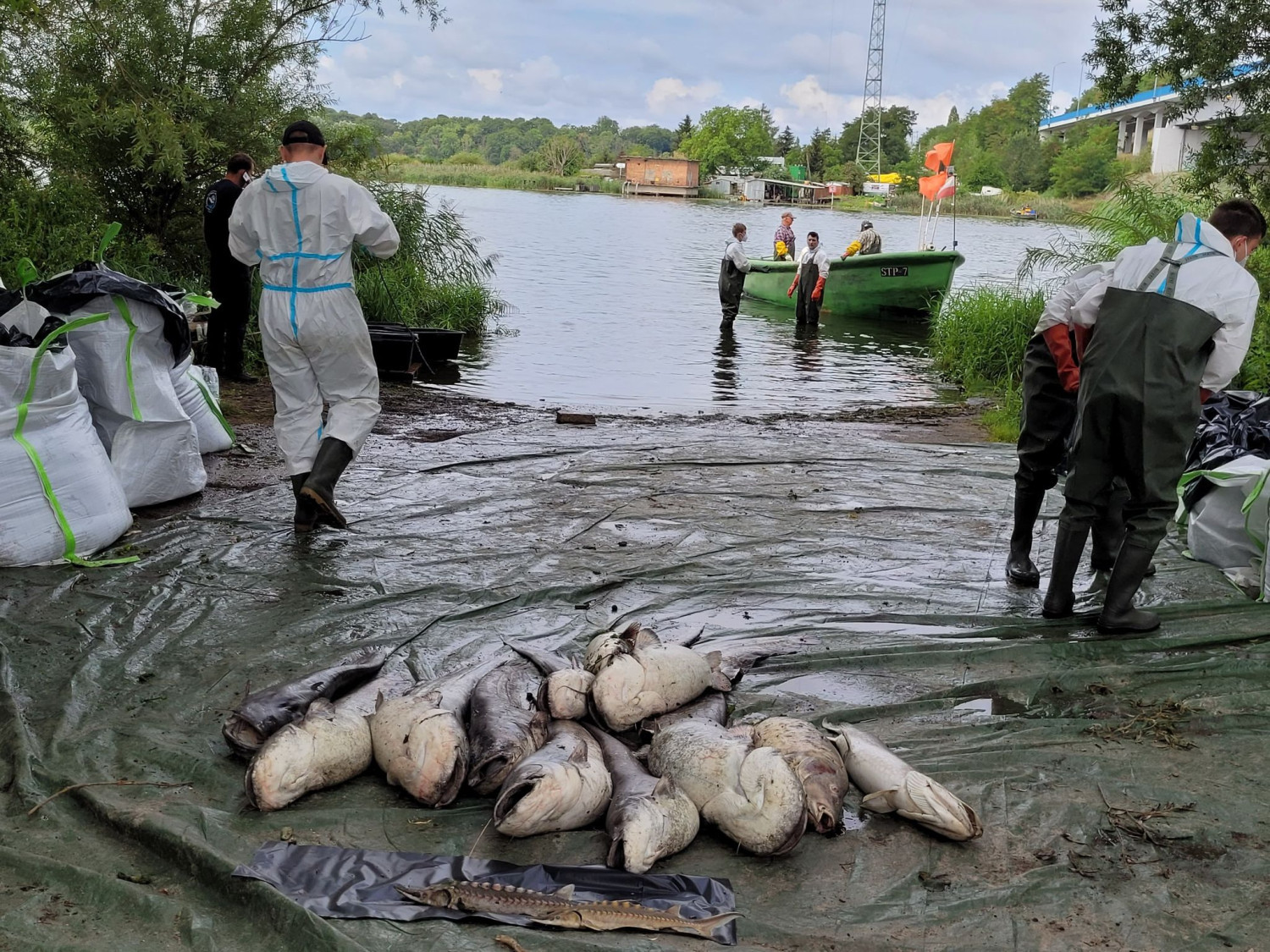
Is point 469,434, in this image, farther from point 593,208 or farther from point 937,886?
point 593,208

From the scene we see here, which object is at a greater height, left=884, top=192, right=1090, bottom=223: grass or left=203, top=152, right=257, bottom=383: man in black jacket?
left=884, top=192, right=1090, bottom=223: grass

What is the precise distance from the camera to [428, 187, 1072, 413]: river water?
12734 mm

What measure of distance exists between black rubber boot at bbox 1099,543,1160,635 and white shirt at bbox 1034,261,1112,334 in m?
1.07

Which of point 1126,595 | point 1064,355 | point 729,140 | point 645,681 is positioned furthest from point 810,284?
point 729,140

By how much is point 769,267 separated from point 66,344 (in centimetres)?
1820

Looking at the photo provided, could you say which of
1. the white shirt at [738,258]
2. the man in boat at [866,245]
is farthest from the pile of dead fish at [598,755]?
the man in boat at [866,245]

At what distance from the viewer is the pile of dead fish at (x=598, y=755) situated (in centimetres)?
297

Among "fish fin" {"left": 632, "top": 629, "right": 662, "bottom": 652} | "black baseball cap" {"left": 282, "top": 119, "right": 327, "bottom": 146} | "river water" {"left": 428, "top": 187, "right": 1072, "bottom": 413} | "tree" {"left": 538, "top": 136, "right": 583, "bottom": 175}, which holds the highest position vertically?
"tree" {"left": 538, "top": 136, "right": 583, "bottom": 175}

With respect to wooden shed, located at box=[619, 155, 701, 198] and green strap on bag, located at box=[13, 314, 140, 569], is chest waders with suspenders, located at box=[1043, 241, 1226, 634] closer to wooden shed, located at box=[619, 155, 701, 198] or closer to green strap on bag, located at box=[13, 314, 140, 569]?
green strap on bag, located at box=[13, 314, 140, 569]

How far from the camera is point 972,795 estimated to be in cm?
333

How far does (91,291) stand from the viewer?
5.56 m

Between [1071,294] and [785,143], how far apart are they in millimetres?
151463

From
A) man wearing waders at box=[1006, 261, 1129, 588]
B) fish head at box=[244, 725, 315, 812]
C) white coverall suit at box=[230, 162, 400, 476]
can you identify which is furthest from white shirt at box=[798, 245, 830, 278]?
fish head at box=[244, 725, 315, 812]

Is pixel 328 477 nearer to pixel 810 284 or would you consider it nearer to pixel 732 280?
pixel 732 280
